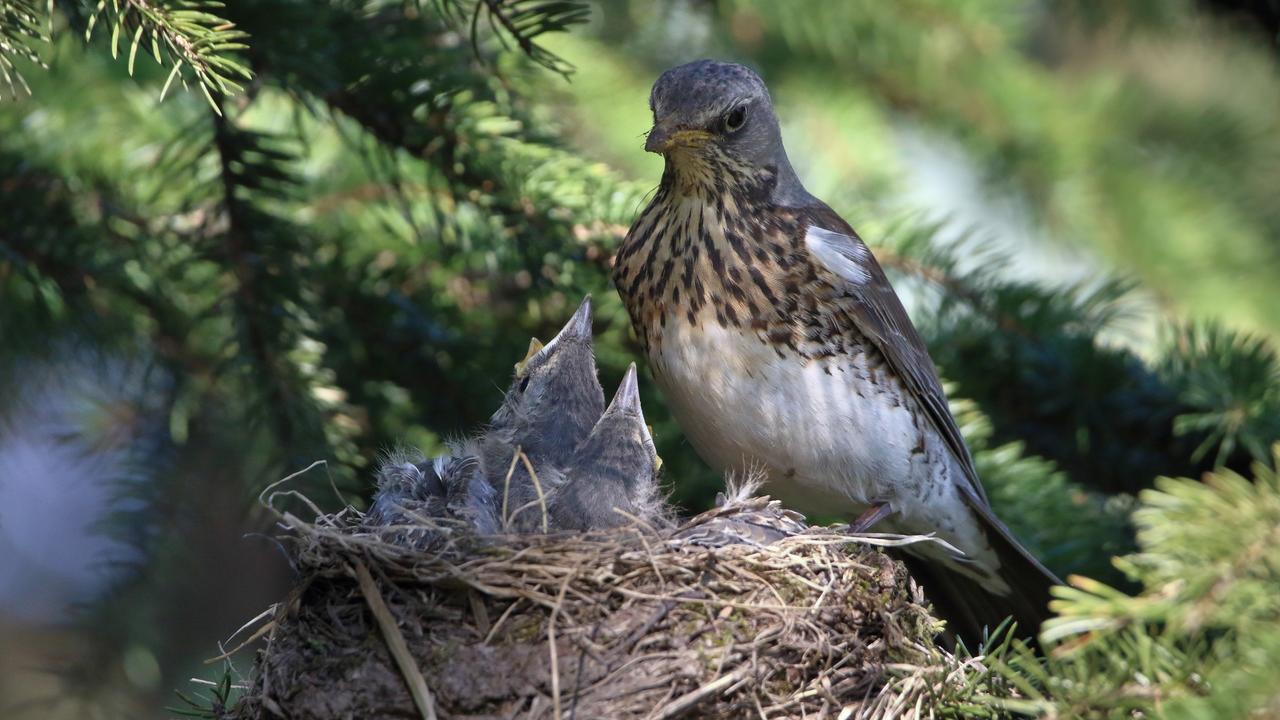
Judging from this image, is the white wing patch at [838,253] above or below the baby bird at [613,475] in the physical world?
above

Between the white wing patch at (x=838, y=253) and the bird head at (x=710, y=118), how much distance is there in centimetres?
24

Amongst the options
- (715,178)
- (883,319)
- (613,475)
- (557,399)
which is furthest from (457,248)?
(883,319)

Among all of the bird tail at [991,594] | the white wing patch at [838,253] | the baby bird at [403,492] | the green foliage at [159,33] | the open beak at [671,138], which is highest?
the green foliage at [159,33]

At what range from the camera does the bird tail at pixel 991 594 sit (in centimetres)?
315

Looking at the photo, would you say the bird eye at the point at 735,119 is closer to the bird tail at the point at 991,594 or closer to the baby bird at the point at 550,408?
the baby bird at the point at 550,408

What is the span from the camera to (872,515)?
3025 mm

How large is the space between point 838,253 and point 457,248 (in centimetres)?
102

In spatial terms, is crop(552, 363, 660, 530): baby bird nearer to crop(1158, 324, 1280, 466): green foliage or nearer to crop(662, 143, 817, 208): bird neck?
crop(662, 143, 817, 208): bird neck

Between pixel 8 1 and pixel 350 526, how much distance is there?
3.92ft

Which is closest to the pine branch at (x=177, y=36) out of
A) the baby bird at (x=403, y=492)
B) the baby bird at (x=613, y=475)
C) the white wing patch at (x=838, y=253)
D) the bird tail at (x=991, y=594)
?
the baby bird at (x=403, y=492)

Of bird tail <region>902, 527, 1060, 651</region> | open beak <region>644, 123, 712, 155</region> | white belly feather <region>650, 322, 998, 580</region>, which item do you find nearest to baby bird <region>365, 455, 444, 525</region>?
white belly feather <region>650, 322, 998, 580</region>

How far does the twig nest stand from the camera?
2064 millimetres

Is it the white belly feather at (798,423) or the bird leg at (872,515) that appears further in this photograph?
the bird leg at (872,515)

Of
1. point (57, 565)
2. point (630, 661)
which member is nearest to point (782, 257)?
point (630, 661)
